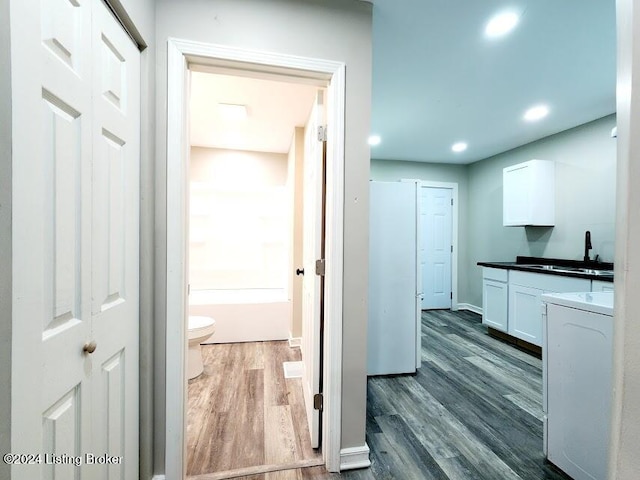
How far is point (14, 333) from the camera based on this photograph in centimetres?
56

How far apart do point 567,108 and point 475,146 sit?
1142 mm

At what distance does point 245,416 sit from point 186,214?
1403 mm

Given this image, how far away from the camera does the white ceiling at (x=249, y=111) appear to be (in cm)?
206

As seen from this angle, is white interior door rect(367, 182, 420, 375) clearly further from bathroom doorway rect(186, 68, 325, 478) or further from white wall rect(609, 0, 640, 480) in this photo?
white wall rect(609, 0, 640, 480)

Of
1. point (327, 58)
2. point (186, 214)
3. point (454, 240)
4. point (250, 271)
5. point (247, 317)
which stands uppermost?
point (327, 58)

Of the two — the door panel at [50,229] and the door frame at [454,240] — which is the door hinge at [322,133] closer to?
the door panel at [50,229]

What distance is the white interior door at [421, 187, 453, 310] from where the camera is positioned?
4500 millimetres

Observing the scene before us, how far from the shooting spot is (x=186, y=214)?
1280 millimetres

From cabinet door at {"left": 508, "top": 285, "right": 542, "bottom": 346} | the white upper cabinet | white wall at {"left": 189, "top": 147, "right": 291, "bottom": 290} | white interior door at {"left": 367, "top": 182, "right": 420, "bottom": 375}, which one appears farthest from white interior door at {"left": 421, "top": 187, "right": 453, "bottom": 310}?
white wall at {"left": 189, "top": 147, "right": 291, "bottom": 290}

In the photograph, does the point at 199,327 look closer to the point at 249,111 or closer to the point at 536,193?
the point at 249,111

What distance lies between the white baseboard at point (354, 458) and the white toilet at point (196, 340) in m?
1.38

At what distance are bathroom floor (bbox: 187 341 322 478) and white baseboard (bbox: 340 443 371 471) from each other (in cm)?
16

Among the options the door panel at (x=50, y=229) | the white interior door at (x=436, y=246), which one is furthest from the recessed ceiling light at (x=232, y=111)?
the white interior door at (x=436, y=246)

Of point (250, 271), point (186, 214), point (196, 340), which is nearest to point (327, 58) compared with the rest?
point (186, 214)
